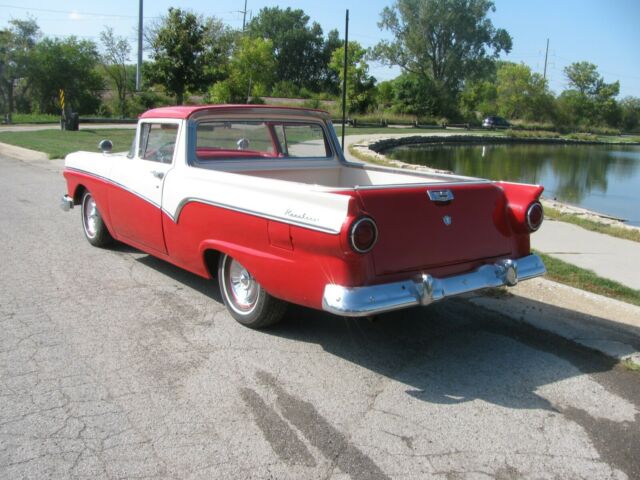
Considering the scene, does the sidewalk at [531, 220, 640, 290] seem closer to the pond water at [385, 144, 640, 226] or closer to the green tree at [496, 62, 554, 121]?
the pond water at [385, 144, 640, 226]

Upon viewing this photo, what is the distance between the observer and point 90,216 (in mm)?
6832

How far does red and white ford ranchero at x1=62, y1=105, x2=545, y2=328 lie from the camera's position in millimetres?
3656

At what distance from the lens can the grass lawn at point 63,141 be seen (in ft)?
56.9

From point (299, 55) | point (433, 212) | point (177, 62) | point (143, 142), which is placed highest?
point (299, 55)

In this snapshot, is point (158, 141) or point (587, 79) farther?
point (587, 79)

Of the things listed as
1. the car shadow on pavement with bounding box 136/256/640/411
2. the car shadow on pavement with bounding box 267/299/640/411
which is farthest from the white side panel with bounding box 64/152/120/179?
the car shadow on pavement with bounding box 267/299/640/411

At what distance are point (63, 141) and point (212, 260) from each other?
1740 centimetres

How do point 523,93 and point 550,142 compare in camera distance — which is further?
point 523,93

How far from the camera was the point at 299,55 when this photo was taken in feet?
303

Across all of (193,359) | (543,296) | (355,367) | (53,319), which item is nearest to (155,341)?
(193,359)

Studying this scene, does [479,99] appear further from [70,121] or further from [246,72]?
[70,121]

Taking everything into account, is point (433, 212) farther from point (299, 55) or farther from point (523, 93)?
point (299, 55)

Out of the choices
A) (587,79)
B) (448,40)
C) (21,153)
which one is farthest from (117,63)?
(587,79)

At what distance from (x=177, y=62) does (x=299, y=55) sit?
6582 centimetres
